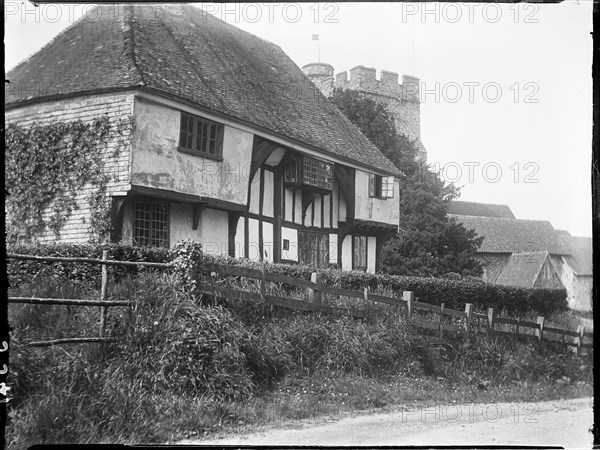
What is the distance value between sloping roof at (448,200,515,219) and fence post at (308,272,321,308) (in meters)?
1.81

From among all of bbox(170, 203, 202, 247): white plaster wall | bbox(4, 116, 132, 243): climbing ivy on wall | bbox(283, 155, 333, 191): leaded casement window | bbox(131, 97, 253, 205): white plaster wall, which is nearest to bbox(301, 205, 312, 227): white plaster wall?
bbox(283, 155, 333, 191): leaded casement window

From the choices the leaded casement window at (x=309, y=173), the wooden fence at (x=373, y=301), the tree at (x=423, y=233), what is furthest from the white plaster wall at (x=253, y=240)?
the tree at (x=423, y=233)

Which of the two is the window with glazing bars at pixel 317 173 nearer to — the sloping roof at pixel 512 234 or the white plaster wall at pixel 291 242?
the white plaster wall at pixel 291 242

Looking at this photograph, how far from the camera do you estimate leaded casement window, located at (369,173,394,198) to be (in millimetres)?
7781

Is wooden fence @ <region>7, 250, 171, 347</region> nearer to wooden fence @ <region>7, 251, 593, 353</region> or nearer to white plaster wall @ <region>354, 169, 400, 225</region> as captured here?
wooden fence @ <region>7, 251, 593, 353</region>

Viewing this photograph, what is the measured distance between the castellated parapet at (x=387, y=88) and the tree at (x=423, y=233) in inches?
6.9

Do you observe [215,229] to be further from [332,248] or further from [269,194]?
[332,248]

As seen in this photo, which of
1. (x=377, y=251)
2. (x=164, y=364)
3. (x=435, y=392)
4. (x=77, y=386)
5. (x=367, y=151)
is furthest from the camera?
(x=367, y=151)

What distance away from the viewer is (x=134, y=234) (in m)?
6.32

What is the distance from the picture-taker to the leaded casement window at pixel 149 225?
249 inches

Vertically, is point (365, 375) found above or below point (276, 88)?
below

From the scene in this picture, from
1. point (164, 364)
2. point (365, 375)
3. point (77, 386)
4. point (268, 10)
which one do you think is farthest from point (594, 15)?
point (77, 386)

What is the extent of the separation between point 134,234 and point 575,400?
4.53m

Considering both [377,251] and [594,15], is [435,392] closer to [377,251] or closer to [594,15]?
[377,251]
